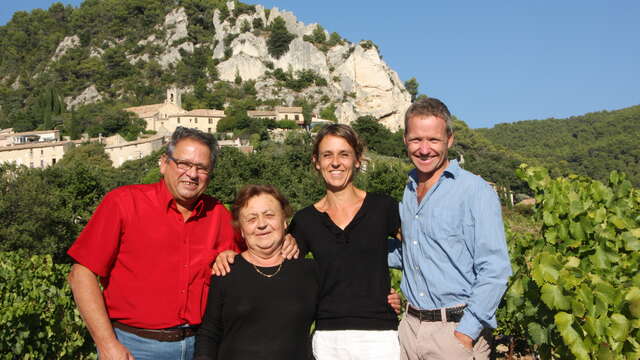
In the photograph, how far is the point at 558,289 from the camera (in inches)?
103

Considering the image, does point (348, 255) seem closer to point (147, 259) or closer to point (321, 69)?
point (147, 259)

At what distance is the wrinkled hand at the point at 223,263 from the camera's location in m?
A: 2.58

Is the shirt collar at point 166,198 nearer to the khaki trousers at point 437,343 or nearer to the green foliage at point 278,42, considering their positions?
the khaki trousers at point 437,343

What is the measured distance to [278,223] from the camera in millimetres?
2691

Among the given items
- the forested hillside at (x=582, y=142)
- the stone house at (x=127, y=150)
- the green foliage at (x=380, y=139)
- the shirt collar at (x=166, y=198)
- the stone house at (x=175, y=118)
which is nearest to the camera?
the shirt collar at (x=166, y=198)

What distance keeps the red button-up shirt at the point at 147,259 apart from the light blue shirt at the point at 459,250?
1172 mm

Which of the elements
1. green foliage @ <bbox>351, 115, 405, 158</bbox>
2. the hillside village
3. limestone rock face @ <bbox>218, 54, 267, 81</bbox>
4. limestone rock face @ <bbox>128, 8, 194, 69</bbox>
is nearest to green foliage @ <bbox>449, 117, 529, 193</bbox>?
green foliage @ <bbox>351, 115, 405, 158</bbox>

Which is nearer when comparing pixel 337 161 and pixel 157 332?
pixel 157 332

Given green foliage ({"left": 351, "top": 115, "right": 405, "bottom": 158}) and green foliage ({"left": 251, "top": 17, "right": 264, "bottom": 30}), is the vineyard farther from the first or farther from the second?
green foliage ({"left": 251, "top": 17, "right": 264, "bottom": 30})

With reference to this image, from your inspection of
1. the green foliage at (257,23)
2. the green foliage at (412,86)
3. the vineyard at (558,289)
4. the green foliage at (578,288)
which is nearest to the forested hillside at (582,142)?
the green foliage at (412,86)

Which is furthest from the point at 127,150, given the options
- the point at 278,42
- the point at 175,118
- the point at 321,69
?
the point at 321,69

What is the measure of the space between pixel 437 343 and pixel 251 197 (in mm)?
1263

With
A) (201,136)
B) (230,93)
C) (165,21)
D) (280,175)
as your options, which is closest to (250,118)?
(230,93)

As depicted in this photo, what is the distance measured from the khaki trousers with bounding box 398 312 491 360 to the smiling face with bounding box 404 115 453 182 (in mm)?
856
